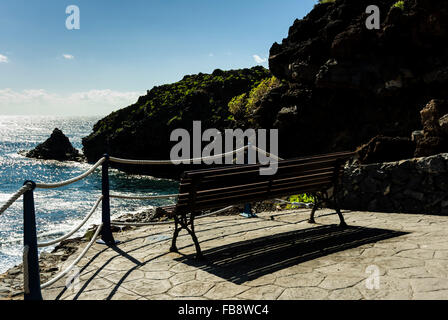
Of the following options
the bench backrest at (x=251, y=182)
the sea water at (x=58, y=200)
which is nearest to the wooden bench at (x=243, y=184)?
the bench backrest at (x=251, y=182)

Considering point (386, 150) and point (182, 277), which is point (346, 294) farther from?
point (386, 150)

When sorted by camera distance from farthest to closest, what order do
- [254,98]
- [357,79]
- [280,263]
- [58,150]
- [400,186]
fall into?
1. [58,150]
2. [254,98]
3. [357,79]
4. [400,186]
5. [280,263]

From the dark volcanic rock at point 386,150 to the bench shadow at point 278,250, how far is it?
7.41 feet

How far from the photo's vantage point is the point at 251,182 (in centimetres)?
514

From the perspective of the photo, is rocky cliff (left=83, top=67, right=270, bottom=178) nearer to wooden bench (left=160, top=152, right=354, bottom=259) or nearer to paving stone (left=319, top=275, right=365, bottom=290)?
wooden bench (left=160, top=152, right=354, bottom=259)

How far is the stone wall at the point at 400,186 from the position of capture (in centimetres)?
638

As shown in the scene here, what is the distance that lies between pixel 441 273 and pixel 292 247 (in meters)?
1.74

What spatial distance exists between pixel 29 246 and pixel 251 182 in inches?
112

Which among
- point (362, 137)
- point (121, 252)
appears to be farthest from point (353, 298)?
point (362, 137)

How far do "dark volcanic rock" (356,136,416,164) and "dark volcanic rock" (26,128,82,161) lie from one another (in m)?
72.1

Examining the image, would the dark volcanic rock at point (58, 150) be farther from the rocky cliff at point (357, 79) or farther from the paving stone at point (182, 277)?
the paving stone at point (182, 277)

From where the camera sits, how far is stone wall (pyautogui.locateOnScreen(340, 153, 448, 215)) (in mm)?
6383

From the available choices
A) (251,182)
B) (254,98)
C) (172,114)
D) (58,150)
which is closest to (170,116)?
(172,114)

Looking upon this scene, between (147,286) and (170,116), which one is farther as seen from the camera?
(170,116)
